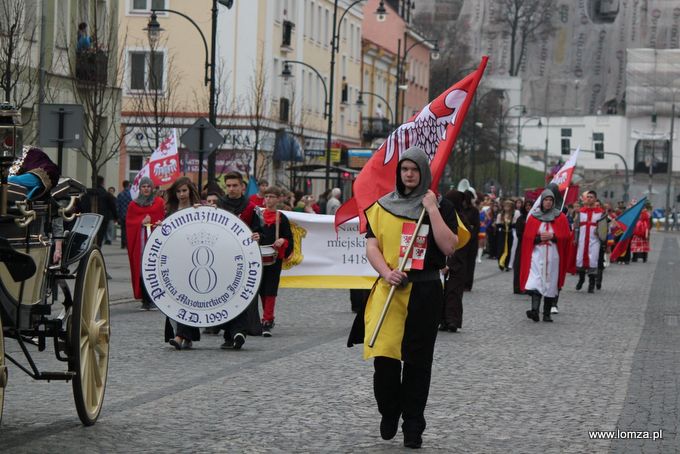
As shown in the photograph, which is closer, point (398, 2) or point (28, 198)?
point (28, 198)

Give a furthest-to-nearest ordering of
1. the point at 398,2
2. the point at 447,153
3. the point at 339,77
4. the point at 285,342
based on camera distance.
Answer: the point at 398,2 → the point at 339,77 → the point at 285,342 → the point at 447,153

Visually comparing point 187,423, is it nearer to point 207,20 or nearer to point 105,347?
point 105,347

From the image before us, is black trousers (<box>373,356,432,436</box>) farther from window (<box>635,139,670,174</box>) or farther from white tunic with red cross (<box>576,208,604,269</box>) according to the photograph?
window (<box>635,139,670,174</box>)

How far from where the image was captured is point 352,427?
9.63 m

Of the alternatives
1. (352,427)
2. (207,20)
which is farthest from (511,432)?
(207,20)

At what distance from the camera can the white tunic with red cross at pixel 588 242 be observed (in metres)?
28.4

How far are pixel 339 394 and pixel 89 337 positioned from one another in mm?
2650

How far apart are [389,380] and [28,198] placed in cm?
231

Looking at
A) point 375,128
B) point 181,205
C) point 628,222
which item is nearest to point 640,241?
point 628,222

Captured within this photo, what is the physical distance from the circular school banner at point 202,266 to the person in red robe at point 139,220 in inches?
213

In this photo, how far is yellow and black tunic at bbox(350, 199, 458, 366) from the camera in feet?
29.2

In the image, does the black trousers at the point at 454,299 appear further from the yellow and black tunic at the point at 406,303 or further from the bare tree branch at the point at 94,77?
the bare tree branch at the point at 94,77

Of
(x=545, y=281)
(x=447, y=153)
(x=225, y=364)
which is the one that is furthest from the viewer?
(x=545, y=281)

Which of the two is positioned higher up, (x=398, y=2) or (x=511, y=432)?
(x=398, y=2)
